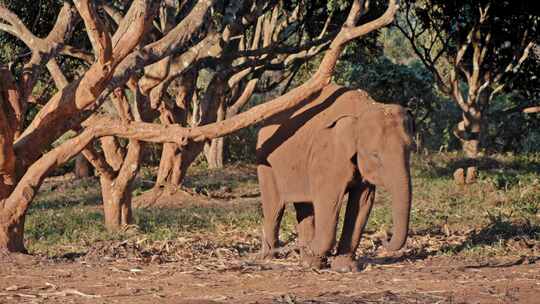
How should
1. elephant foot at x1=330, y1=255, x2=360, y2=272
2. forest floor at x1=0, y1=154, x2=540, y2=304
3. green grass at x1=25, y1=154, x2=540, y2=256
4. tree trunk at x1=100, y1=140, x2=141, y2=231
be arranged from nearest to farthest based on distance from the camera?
forest floor at x1=0, y1=154, x2=540, y2=304 → elephant foot at x1=330, y1=255, x2=360, y2=272 → green grass at x1=25, y1=154, x2=540, y2=256 → tree trunk at x1=100, y1=140, x2=141, y2=231

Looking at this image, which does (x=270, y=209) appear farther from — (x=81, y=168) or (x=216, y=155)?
(x=81, y=168)

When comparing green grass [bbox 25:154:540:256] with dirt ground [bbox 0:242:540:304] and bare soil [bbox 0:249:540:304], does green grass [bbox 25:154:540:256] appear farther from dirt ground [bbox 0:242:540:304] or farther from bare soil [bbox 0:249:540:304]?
bare soil [bbox 0:249:540:304]

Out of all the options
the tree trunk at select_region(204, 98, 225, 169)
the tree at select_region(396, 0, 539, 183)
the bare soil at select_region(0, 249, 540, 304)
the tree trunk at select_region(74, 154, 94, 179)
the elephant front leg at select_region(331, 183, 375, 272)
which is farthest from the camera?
the tree trunk at select_region(204, 98, 225, 169)

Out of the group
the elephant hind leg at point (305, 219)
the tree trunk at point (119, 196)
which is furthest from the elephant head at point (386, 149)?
the tree trunk at point (119, 196)

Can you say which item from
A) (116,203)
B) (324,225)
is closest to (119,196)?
(116,203)

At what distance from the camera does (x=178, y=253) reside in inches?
478

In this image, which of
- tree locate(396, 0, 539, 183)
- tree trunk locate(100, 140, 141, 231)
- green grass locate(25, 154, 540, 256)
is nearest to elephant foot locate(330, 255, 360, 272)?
green grass locate(25, 154, 540, 256)

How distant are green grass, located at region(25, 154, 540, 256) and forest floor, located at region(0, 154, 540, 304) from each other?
0.03 metres

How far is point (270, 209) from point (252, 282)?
2.41 metres

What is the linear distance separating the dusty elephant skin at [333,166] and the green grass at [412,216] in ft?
6.32

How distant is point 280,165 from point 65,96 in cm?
247

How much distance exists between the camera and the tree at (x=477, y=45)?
25828mm

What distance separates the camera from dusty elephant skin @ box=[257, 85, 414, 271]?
1012cm

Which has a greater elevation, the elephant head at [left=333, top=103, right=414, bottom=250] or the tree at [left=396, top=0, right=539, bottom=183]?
the tree at [left=396, top=0, right=539, bottom=183]
